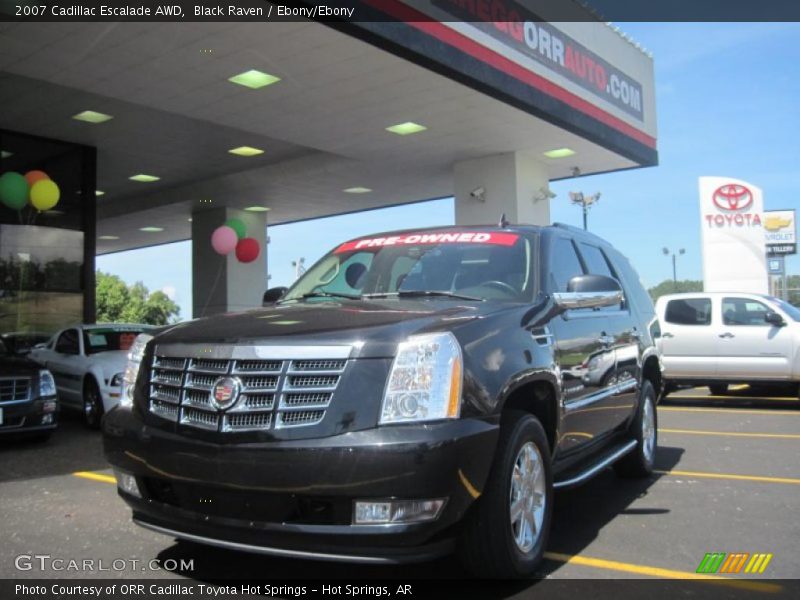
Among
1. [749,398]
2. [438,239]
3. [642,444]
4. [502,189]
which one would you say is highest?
[502,189]

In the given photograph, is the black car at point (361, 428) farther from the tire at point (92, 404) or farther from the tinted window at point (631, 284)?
the tire at point (92, 404)

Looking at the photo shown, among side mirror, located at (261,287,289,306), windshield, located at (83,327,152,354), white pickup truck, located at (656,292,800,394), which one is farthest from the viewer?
white pickup truck, located at (656,292,800,394)

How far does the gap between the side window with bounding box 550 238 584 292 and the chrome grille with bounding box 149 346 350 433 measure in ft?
6.14

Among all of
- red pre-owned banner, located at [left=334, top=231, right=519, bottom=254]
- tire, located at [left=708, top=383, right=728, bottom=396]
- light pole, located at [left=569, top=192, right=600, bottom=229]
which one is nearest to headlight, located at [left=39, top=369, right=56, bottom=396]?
red pre-owned banner, located at [left=334, top=231, right=519, bottom=254]

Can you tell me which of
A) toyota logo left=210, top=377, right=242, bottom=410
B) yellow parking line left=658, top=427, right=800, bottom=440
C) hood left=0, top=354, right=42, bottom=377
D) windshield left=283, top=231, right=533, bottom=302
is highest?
windshield left=283, top=231, right=533, bottom=302

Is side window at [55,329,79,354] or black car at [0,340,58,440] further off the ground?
side window at [55,329,79,354]

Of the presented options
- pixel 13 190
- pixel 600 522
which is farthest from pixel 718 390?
pixel 13 190

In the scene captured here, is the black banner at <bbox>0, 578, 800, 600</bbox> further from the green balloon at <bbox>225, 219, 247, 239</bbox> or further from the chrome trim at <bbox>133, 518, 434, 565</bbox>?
the green balloon at <bbox>225, 219, 247, 239</bbox>

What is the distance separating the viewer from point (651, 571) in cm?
373

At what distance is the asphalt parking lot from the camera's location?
3.72 meters

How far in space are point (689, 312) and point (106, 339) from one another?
9.17 m

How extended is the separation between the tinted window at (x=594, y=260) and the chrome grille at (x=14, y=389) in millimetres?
6144

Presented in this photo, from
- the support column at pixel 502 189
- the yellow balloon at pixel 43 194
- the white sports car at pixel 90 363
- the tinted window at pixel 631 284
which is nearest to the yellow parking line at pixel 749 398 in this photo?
the support column at pixel 502 189
